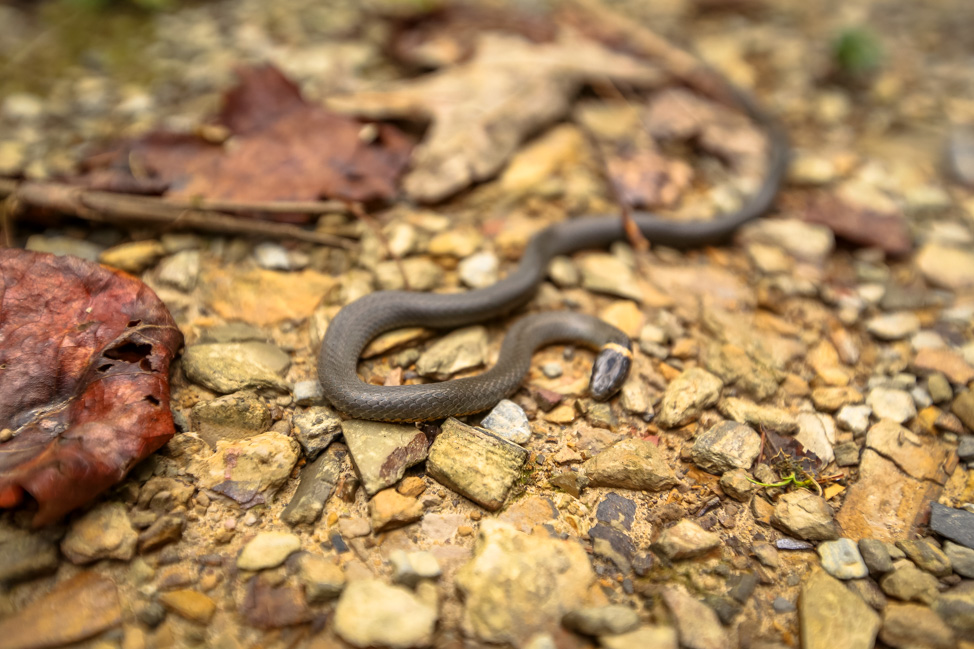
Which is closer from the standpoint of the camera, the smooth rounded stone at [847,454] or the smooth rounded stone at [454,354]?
the smooth rounded stone at [847,454]

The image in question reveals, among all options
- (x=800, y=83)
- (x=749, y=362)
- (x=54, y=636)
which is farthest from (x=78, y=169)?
(x=800, y=83)

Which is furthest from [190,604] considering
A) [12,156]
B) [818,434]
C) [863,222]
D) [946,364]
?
[863,222]

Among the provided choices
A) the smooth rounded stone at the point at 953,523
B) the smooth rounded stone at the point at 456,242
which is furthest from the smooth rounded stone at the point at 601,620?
the smooth rounded stone at the point at 456,242

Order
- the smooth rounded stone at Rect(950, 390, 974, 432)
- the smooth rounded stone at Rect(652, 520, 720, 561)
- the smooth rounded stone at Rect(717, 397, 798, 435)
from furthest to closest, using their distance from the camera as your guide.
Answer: the smooth rounded stone at Rect(950, 390, 974, 432) < the smooth rounded stone at Rect(717, 397, 798, 435) < the smooth rounded stone at Rect(652, 520, 720, 561)

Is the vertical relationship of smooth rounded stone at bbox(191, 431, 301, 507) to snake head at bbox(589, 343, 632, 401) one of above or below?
below

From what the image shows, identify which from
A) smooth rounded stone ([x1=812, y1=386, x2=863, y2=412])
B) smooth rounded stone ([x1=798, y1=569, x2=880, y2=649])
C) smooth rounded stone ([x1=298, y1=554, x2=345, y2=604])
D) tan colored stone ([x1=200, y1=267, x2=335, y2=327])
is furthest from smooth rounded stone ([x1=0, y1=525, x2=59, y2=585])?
smooth rounded stone ([x1=812, y1=386, x2=863, y2=412])

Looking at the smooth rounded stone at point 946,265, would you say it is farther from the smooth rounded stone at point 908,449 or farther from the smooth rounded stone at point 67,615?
the smooth rounded stone at point 67,615

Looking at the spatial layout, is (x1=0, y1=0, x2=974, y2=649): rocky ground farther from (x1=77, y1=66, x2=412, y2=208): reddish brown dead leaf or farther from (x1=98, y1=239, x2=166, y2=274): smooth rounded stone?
(x1=77, y1=66, x2=412, y2=208): reddish brown dead leaf
